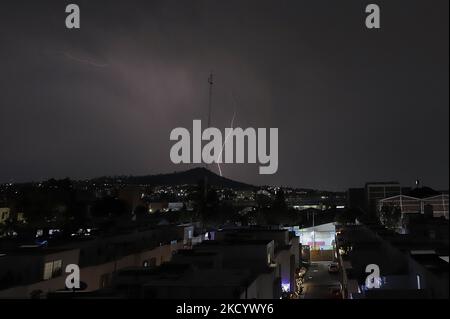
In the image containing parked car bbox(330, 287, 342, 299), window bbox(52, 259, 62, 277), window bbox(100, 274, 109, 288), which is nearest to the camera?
window bbox(52, 259, 62, 277)

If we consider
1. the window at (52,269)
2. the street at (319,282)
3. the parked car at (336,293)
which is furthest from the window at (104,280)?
the parked car at (336,293)

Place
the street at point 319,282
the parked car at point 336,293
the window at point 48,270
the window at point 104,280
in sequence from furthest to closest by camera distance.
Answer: the street at point 319,282 → the parked car at point 336,293 → the window at point 104,280 → the window at point 48,270

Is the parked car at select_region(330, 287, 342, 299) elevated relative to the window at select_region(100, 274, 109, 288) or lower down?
lower down

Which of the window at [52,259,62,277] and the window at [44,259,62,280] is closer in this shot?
the window at [44,259,62,280]

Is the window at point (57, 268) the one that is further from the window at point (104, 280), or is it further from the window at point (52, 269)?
the window at point (104, 280)

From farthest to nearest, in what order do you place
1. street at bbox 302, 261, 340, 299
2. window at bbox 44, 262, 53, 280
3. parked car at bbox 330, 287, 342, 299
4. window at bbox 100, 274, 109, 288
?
street at bbox 302, 261, 340, 299 < parked car at bbox 330, 287, 342, 299 < window at bbox 100, 274, 109, 288 < window at bbox 44, 262, 53, 280

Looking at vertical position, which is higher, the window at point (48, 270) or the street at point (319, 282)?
the window at point (48, 270)

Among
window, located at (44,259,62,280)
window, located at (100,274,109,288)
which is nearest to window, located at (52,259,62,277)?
window, located at (44,259,62,280)

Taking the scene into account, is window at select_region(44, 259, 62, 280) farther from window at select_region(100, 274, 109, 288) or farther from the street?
the street

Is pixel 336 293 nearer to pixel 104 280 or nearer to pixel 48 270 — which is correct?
pixel 104 280
